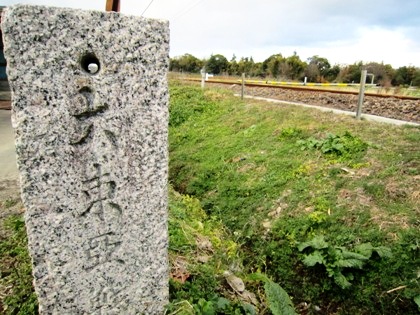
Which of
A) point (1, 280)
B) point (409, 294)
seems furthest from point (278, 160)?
point (1, 280)

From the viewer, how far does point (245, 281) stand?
296 cm

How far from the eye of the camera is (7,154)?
4.53 meters

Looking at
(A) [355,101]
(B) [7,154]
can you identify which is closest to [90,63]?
(B) [7,154]

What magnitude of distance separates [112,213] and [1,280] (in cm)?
115

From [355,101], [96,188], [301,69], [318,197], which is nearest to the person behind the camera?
[96,188]

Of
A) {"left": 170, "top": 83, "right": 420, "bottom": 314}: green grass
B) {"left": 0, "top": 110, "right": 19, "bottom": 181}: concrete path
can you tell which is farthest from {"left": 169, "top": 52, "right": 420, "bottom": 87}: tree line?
{"left": 0, "top": 110, "right": 19, "bottom": 181}: concrete path

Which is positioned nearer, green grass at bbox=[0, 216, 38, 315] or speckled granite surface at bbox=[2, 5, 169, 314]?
speckled granite surface at bbox=[2, 5, 169, 314]

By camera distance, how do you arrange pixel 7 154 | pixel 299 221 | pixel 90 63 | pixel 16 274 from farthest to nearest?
pixel 7 154 → pixel 299 221 → pixel 16 274 → pixel 90 63

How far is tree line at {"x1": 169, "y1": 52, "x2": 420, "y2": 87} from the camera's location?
24.3m

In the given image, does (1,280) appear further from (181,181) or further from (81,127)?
(181,181)

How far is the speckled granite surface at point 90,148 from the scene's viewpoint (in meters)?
1.40

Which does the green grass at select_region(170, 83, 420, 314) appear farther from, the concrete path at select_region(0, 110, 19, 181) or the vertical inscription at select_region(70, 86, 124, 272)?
the concrete path at select_region(0, 110, 19, 181)

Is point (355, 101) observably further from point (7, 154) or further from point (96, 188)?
point (96, 188)

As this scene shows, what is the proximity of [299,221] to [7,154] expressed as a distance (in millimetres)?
4068
